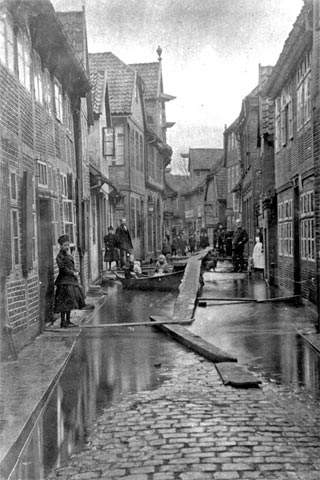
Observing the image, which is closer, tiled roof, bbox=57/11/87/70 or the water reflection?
the water reflection

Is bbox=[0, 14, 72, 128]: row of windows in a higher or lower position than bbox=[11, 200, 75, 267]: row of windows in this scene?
higher

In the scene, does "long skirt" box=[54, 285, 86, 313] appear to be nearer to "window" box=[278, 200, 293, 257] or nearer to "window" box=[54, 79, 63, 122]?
"window" box=[54, 79, 63, 122]

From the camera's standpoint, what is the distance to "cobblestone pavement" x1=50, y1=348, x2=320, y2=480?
4.64 metres

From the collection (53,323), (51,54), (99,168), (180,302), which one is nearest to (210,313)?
(180,302)

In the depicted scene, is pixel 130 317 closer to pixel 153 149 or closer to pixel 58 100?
pixel 58 100

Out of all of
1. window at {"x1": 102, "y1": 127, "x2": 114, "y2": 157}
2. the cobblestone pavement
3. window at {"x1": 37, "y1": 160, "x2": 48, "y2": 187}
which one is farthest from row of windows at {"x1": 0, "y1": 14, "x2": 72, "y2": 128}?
window at {"x1": 102, "y1": 127, "x2": 114, "y2": 157}

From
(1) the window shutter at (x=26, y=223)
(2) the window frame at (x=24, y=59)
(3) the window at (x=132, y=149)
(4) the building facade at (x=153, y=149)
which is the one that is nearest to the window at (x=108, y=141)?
(3) the window at (x=132, y=149)

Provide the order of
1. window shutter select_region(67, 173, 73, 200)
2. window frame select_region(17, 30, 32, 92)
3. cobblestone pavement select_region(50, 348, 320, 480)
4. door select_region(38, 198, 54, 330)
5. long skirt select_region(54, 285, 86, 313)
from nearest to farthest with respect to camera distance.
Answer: cobblestone pavement select_region(50, 348, 320, 480) < window frame select_region(17, 30, 32, 92) < long skirt select_region(54, 285, 86, 313) < door select_region(38, 198, 54, 330) < window shutter select_region(67, 173, 73, 200)

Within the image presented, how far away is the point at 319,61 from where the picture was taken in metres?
12.4

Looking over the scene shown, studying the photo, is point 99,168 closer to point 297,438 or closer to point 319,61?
point 319,61

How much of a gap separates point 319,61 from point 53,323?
6.70m

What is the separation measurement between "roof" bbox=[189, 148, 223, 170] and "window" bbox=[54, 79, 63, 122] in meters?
64.4

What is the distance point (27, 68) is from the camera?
10875 millimetres

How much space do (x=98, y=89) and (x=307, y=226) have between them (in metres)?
13.4
